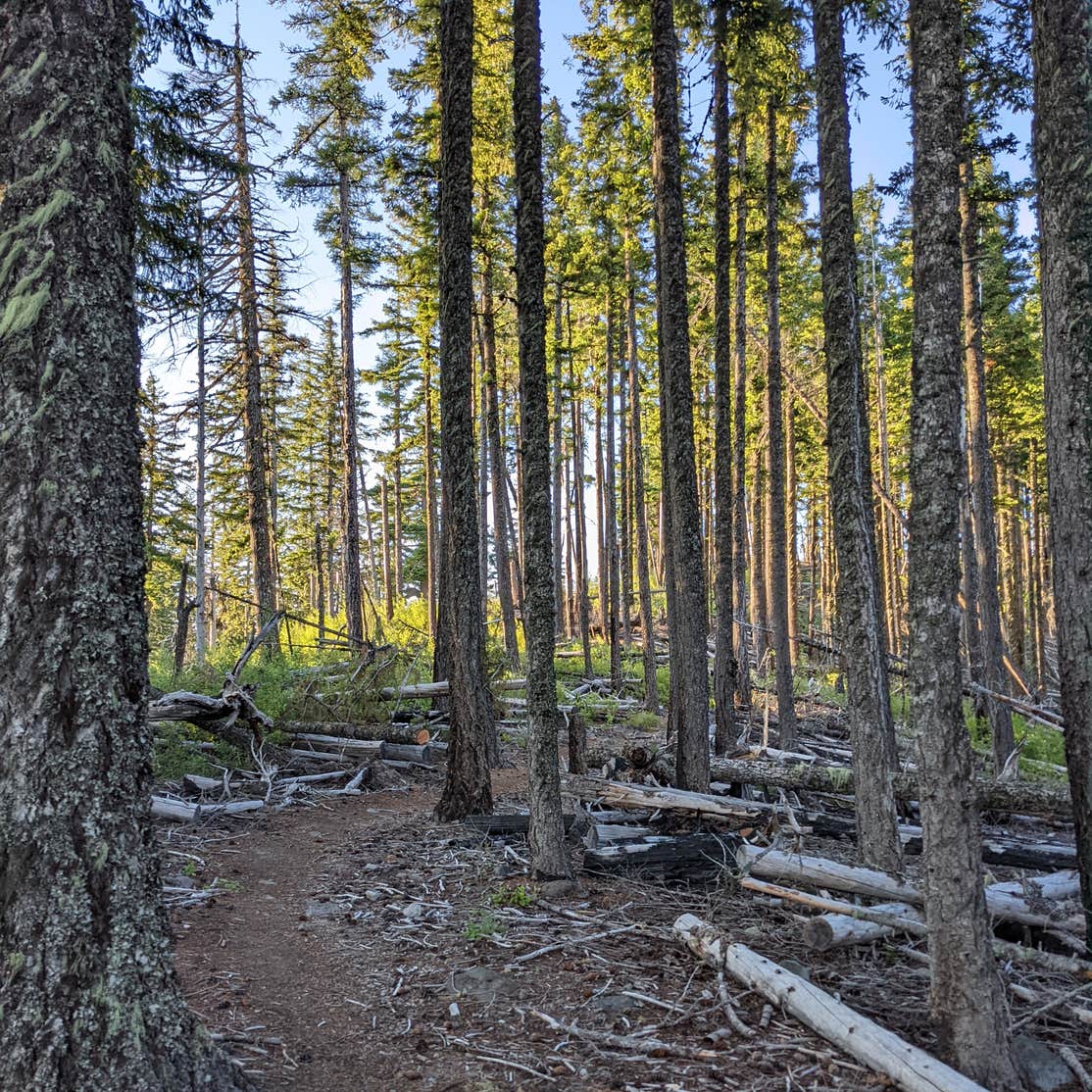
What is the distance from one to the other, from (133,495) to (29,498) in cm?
38

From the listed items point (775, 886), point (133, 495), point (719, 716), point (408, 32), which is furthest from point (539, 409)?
point (408, 32)

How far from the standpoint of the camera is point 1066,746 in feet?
16.5

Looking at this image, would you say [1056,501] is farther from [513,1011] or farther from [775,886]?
[513,1011]

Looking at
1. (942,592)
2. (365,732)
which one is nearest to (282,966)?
(942,592)

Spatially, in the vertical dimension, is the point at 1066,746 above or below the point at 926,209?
below

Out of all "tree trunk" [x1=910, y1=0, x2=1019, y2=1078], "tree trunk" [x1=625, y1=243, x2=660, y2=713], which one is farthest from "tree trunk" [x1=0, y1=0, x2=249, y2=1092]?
"tree trunk" [x1=625, y1=243, x2=660, y2=713]

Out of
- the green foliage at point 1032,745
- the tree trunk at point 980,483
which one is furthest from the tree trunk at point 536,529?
the green foliage at point 1032,745

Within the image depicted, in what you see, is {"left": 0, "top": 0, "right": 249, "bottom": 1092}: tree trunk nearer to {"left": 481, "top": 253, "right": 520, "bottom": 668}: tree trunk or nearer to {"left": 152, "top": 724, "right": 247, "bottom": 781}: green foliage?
{"left": 152, "top": 724, "right": 247, "bottom": 781}: green foliage

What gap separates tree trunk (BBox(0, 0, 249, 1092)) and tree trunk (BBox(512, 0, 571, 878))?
351 centimetres

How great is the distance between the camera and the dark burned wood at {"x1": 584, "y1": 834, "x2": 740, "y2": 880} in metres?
6.63

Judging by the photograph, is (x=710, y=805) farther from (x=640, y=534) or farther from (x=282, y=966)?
(x=640, y=534)

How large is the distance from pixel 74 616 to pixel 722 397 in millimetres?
10914

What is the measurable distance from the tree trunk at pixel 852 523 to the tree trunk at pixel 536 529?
2.61m

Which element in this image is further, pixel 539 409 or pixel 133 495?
pixel 539 409
